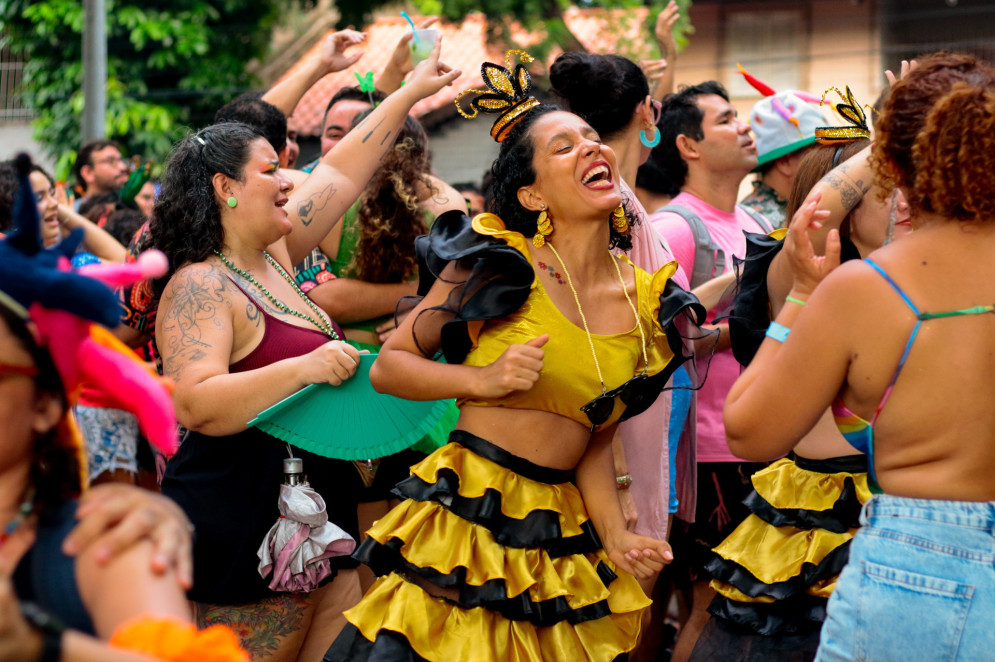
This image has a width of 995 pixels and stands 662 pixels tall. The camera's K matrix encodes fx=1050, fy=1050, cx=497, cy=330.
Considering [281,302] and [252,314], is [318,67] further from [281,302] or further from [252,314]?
[252,314]

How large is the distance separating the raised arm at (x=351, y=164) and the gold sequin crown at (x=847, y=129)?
1357mm

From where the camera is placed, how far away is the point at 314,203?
153 inches

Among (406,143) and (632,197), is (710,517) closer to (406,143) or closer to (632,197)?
(632,197)

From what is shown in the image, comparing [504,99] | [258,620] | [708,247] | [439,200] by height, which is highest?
[504,99]

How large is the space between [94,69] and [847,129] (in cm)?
667

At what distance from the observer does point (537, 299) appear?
311cm

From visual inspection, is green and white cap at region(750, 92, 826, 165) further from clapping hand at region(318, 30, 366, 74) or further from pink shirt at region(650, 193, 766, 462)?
clapping hand at region(318, 30, 366, 74)

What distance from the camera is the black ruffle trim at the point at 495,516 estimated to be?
2.94 meters

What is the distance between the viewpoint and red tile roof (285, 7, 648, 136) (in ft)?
45.1

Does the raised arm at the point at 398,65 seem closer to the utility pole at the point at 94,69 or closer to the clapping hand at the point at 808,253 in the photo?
the clapping hand at the point at 808,253

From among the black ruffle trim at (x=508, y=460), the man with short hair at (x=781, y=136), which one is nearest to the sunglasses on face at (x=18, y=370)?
the black ruffle trim at (x=508, y=460)

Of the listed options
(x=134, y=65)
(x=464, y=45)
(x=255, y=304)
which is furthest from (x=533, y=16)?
(x=255, y=304)

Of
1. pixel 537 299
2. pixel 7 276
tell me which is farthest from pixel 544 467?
pixel 7 276

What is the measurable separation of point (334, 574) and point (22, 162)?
213 cm
